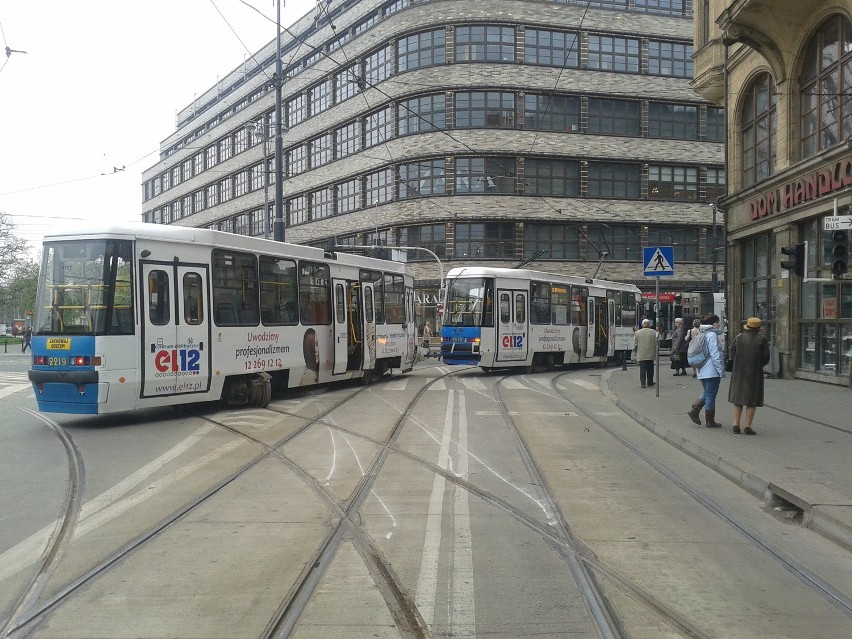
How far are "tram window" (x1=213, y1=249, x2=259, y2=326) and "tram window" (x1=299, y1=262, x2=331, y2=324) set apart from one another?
1.80 metres

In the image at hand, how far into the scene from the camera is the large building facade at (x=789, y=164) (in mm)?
18453

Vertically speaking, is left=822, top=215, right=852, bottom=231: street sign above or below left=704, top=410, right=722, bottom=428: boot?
above

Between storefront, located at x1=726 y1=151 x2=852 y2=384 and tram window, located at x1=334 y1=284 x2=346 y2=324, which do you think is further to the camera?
storefront, located at x1=726 y1=151 x2=852 y2=384

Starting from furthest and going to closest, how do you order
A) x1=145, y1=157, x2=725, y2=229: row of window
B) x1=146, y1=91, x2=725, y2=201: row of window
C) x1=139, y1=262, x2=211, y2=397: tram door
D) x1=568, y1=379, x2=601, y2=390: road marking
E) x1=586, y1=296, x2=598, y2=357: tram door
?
x1=145, y1=157, x2=725, y2=229: row of window, x1=146, y1=91, x2=725, y2=201: row of window, x1=586, y1=296, x2=598, y2=357: tram door, x1=568, y1=379, x2=601, y2=390: road marking, x1=139, y1=262, x2=211, y2=397: tram door

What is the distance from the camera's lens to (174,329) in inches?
513

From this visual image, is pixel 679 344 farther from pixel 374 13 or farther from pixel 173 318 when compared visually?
pixel 374 13

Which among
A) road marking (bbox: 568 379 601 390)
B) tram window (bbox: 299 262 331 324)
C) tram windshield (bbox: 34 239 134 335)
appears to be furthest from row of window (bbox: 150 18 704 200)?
tram windshield (bbox: 34 239 134 335)

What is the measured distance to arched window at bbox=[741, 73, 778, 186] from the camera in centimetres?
2234

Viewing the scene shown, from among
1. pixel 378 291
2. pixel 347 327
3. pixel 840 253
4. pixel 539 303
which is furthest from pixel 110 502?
pixel 539 303

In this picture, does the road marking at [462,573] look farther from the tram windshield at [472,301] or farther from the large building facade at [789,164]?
the tram windshield at [472,301]

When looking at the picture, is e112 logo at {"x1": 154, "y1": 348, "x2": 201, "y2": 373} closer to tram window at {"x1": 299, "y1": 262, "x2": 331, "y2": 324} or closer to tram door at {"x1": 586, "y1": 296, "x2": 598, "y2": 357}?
tram window at {"x1": 299, "y1": 262, "x2": 331, "y2": 324}

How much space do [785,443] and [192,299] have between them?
9.13m

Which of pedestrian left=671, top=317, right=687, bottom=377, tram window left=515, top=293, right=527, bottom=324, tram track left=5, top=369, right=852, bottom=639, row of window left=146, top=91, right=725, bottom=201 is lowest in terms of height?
tram track left=5, top=369, right=852, bottom=639

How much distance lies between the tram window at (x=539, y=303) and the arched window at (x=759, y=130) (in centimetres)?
678
